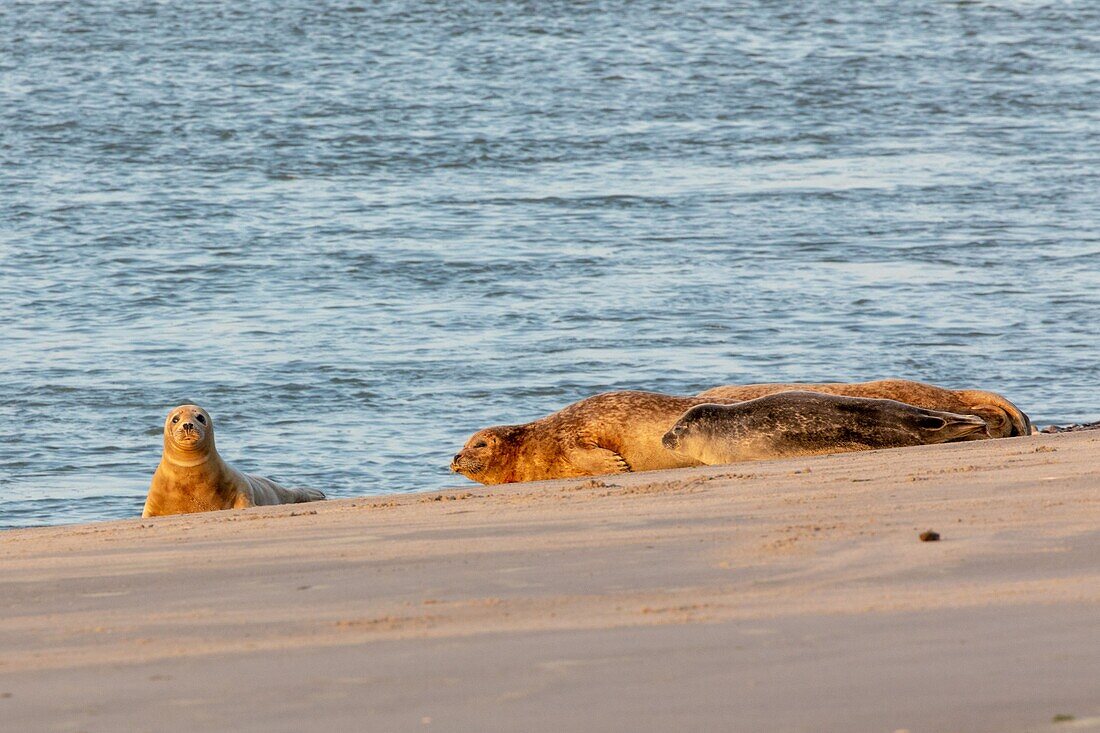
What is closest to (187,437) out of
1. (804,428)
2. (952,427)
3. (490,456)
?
(490,456)

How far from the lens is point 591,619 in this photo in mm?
3258

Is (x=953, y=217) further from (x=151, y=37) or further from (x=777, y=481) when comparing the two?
(x=151, y=37)

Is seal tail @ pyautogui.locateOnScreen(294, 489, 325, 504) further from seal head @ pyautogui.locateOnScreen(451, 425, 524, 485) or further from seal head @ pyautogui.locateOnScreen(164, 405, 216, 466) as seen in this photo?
seal head @ pyautogui.locateOnScreen(451, 425, 524, 485)

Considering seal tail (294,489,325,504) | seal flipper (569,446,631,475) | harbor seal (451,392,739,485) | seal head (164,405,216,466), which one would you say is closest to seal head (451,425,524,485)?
harbor seal (451,392,739,485)

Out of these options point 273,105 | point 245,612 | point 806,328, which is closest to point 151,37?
point 273,105

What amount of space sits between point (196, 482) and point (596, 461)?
72.7 inches

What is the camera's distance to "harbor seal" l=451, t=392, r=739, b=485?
27.0 feet

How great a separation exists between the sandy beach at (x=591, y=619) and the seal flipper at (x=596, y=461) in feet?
10.0

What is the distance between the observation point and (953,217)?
53.3 ft

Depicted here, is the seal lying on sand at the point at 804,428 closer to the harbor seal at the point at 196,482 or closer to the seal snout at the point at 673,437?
the seal snout at the point at 673,437

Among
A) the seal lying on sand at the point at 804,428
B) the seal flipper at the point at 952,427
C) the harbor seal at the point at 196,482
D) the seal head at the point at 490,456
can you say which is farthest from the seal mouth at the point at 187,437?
the seal flipper at the point at 952,427

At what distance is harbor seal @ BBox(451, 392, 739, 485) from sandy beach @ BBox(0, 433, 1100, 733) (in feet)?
A: 10.4

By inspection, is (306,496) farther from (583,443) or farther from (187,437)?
(583,443)

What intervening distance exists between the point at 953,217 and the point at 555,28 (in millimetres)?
13918
